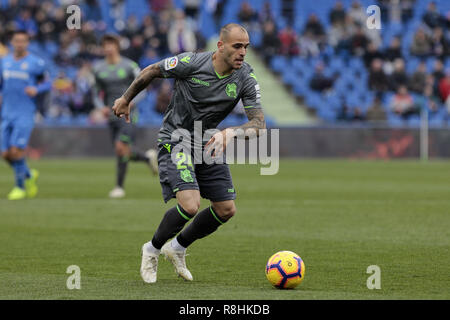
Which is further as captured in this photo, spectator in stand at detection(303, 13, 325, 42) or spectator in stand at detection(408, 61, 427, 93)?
spectator in stand at detection(303, 13, 325, 42)

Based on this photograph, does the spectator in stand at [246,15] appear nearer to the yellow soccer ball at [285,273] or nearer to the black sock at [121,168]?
the black sock at [121,168]

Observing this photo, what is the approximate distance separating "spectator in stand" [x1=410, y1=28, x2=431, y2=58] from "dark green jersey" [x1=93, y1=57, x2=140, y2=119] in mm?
17597

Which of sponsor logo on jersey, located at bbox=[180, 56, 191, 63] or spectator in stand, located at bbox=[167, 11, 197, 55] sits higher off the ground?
spectator in stand, located at bbox=[167, 11, 197, 55]

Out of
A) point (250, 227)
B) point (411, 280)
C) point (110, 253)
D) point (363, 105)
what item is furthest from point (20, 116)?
point (363, 105)

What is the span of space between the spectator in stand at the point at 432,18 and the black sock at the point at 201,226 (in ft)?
82.7

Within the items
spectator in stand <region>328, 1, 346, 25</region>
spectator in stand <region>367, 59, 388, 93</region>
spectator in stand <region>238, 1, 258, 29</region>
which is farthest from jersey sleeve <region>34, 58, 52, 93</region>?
spectator in stand <region>328, 1, 346, 25</region>

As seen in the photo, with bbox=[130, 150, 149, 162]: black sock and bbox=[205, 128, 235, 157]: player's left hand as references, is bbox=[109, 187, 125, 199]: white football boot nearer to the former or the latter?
bbox=[130, 150, 149, 162]: black sock

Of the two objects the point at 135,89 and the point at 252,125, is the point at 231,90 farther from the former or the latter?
the point at 135,89

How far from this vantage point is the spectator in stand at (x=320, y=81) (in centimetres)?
2933

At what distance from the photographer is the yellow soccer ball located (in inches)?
263

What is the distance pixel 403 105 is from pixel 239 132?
72.2ft

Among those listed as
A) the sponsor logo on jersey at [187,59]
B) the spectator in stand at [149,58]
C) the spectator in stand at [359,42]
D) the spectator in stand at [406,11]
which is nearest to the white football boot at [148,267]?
the sponsor logo on jersey at [187,59]

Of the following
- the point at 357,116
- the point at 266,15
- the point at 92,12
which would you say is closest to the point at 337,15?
the point at 266,15

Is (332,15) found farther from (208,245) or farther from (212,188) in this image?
(212,188)
